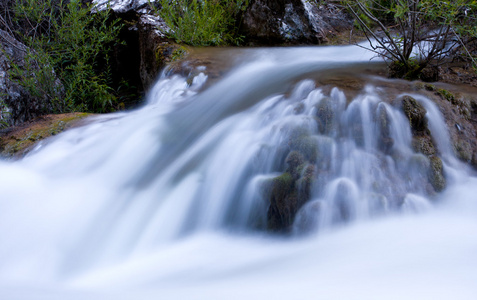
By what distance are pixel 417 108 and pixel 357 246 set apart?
4.15 ft

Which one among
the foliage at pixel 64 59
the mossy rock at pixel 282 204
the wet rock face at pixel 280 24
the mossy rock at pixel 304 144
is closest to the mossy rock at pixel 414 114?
the mossy rock at pixel 304 144

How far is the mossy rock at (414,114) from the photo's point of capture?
268 centimetres

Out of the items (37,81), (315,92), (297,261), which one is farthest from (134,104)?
(297,261)

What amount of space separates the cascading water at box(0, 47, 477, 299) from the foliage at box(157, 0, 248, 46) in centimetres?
228

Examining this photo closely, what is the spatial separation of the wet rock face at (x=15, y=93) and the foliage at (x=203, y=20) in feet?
5.85

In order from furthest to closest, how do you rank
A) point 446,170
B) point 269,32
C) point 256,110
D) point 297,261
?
point 269,32
point 256,110
point 446,170
point 297,261

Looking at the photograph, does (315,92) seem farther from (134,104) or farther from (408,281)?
(134,104)

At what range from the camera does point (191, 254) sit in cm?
218

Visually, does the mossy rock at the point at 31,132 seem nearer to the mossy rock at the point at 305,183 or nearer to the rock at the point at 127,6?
the mossy rock at the point at 305,183

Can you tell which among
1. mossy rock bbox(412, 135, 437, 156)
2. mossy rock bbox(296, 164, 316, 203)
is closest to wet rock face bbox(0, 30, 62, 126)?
mossy rock bbox(296, 164, 316, 203)

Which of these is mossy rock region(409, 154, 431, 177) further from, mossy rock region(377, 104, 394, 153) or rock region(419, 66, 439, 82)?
rock region(419, 66, 439, 82)

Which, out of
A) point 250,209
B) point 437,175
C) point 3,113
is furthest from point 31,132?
point 437,175

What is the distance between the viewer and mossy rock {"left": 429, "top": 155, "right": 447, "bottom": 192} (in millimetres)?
2432

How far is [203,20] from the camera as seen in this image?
5441 millimetres
